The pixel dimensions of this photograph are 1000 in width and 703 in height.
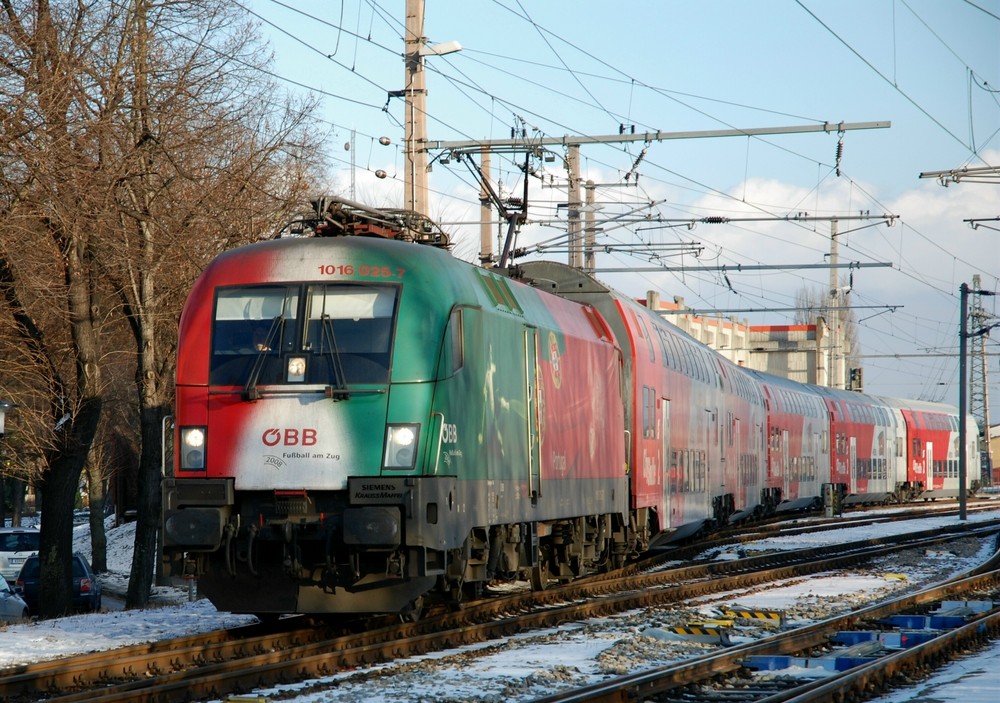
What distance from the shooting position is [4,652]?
10984 mm

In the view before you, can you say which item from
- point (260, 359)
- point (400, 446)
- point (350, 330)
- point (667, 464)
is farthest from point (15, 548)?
point (400, 446)

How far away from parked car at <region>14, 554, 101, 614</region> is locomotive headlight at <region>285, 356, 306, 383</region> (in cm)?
1348

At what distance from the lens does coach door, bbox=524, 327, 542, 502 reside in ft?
45.1

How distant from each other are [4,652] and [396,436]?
12.2ft

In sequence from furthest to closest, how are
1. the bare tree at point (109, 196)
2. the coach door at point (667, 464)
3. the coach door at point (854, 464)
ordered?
the coach door at point (854, 464) → the coach door at point (667, 464) → the bare tree at point (109, 196)

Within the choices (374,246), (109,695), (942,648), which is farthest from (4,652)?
(942,648)

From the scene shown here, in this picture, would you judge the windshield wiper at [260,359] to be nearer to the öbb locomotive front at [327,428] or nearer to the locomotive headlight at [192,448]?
the öbb locomotive front at [327,428]

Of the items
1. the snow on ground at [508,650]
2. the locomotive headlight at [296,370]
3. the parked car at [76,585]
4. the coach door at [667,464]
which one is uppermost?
the locomotive headlight at [296,370]

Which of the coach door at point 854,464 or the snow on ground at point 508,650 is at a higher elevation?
the coach door at point 854,464

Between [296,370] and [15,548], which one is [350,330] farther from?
[15,548]

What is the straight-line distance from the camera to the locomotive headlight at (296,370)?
11156 millimetres

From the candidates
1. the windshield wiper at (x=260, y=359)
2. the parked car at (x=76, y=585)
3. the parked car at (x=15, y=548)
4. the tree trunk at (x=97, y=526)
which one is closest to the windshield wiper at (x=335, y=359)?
the windshield wiper at (x=260, y=359)

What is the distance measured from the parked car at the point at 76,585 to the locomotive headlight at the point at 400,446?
545 inches

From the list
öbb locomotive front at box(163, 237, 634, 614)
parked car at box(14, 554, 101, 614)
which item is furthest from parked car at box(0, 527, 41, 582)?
öbb locomotive front at box(163, 237, 634, 614)
